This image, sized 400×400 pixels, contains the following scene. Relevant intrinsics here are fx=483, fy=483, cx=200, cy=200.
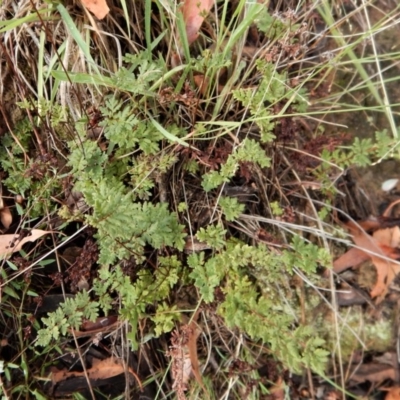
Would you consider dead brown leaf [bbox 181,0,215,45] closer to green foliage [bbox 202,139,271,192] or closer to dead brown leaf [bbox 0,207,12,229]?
green foliage [bbox 202,139,271,192]

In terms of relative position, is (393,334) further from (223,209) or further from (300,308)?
(223,209)

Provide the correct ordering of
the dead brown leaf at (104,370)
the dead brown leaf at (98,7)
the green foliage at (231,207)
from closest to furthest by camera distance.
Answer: the dead brown leaf at (98,7)
the green foliage at (231,207)
the dead brown leaf at (104,370)

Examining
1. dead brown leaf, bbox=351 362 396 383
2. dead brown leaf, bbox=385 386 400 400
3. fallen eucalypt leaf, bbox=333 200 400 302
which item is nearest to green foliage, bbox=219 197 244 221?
fallen eucalypt leaf, bbox=333 200 400 302

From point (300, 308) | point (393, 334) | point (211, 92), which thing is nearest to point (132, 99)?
point (211, 92)

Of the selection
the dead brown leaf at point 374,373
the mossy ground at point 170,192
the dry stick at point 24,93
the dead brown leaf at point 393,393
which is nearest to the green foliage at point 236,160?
the mossy ground at point 170,192

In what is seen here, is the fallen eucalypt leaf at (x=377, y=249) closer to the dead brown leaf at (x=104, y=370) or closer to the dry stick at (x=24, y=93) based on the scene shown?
the dead brown leaf at (x=104, y=370)
